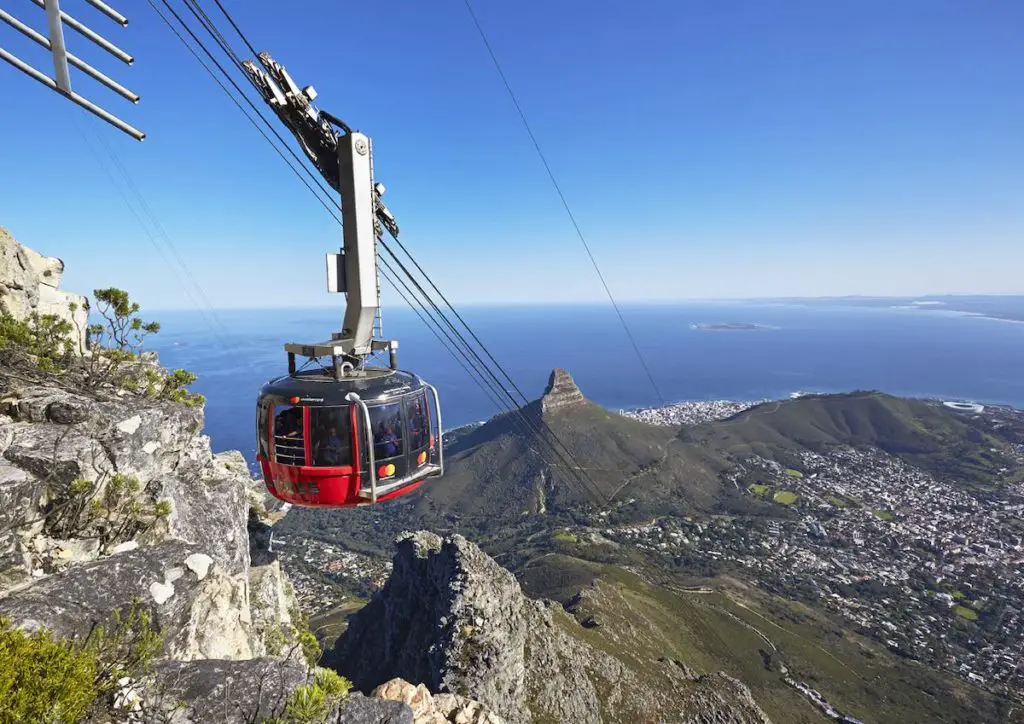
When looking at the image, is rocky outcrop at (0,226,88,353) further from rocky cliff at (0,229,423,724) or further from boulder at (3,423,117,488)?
boulder at (3,423,117,488)

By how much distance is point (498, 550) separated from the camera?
137625mm

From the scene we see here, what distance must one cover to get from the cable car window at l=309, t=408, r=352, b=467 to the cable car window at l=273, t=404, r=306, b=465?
1.26ft

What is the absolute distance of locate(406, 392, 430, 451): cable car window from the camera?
11.5 m

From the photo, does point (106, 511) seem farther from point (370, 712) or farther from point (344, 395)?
point (370, 712)

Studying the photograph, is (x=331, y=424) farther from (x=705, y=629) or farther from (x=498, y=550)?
(x=498, y=550)

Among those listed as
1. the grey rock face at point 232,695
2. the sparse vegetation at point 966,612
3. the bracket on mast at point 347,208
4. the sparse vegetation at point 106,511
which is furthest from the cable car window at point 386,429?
the sparse vegetation at point 966,612

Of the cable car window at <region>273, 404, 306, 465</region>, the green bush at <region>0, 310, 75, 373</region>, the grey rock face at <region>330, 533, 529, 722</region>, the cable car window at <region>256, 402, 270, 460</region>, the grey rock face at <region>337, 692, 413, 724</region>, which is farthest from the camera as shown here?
the grey rock face at <region>330, 533, 529, 722</region>

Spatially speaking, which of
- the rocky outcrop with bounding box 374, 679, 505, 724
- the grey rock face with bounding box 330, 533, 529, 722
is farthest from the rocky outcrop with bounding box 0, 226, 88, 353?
the grey rock face with bounding box 330, 533, 529, 722

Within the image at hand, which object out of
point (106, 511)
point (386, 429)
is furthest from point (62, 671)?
point (386, 429)

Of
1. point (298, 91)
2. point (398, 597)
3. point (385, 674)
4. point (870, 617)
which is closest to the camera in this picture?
point (298, 91)

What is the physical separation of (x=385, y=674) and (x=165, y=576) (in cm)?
6776

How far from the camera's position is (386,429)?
11.0m

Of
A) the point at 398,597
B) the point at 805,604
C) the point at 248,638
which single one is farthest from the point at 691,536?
the point at 248,638

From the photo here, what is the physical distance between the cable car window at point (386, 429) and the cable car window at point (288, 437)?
1677mm
